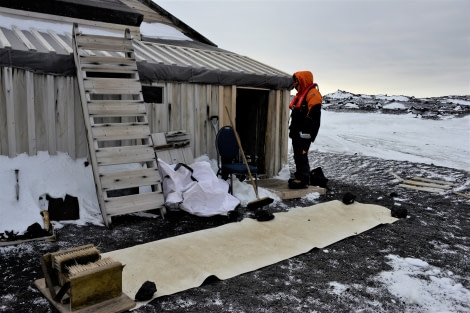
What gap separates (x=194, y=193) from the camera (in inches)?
224

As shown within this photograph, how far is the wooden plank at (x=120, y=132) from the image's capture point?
5277 millimetres

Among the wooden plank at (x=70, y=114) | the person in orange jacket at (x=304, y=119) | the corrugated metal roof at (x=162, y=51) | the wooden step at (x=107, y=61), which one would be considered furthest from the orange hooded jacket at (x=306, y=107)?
the wooden plank at (x=70, y=114)

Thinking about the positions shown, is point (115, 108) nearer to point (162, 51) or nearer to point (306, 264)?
point (162, 51)

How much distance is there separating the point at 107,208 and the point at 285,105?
190 inches

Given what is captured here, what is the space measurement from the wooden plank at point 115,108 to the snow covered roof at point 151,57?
732mm

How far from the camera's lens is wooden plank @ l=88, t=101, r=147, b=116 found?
5.38 m

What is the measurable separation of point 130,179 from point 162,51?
3393mm

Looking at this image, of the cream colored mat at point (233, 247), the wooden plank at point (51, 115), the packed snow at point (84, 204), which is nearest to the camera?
the packed snow at point (84, 204)

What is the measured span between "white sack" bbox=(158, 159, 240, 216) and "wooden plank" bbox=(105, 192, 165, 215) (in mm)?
196

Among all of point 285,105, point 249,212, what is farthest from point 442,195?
point 249,212

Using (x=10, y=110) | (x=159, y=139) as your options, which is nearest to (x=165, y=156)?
(x=159, y=139)

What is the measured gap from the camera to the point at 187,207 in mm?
5605

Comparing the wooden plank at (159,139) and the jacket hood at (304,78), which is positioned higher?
the jacket hood at (304,78)

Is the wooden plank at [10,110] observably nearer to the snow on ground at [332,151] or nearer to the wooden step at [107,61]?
the snow on ground at [332,151]
